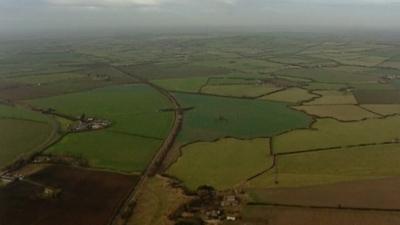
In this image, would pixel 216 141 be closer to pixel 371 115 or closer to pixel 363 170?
pixel 363 170

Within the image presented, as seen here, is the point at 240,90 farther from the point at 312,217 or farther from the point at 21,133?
the point at 312,217

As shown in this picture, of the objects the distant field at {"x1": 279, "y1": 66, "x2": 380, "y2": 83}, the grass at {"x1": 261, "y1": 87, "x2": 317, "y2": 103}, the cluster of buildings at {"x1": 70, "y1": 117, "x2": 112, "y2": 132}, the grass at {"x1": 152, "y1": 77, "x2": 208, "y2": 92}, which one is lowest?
the grass at {"x1": 152, "y1": 77, "x2": 208, "y2": 92}

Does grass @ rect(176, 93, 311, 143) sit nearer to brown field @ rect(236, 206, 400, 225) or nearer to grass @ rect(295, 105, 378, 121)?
grass @ rect(295, 105, 378, 121)

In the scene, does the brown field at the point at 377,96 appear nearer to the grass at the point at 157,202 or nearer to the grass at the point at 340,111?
the grass at the point at 340,111

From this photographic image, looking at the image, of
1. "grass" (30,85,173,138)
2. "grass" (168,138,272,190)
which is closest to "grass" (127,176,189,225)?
"grass" (168,138,272,190)

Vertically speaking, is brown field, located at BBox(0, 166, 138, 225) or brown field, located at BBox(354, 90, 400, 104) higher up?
brown field, located at BBox(354, 90, 400, 104)

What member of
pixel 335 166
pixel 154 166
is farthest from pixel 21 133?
pixel 335 166
